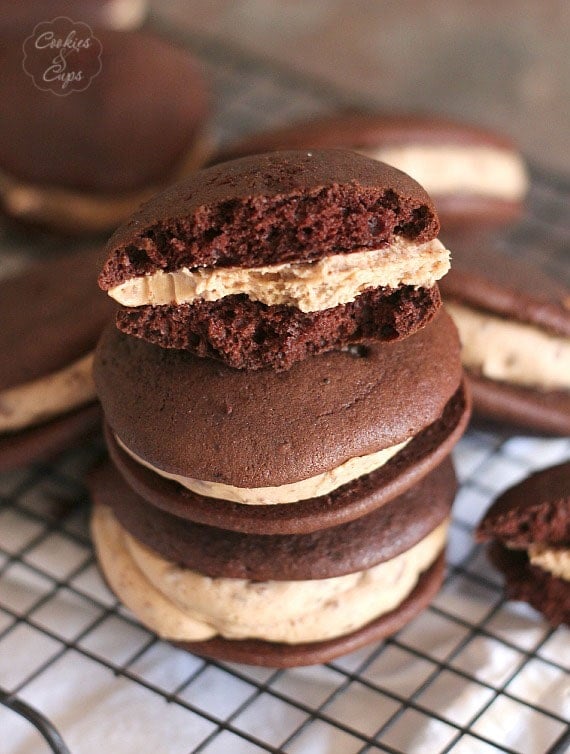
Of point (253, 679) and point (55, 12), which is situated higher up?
point (55, 12)

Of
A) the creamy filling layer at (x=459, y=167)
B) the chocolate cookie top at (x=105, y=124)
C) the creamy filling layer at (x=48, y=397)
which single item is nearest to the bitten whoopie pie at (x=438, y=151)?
the creamy filling layer at (x=459, y=167)

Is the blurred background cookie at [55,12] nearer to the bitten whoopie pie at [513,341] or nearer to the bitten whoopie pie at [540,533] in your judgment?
the bitten whoopie pie at [513,341]

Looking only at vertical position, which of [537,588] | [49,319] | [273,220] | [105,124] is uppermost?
[273,220]

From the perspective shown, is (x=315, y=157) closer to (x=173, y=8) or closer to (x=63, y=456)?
(x=63, y=456)

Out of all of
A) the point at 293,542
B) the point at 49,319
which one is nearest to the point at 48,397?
the point at 49,319

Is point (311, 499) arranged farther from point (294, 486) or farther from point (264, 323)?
point (264, 323)
